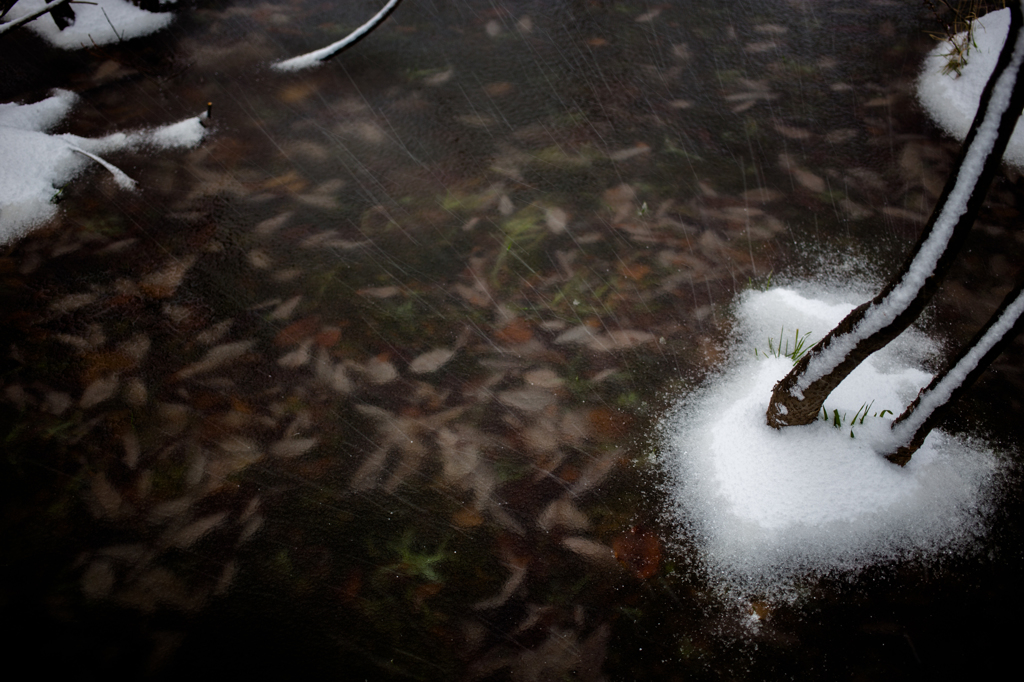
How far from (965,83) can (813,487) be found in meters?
2.04

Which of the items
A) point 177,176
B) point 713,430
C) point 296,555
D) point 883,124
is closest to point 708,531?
point 713,430

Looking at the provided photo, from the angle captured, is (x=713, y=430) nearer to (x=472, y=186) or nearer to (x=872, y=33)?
(x=472, y=186)

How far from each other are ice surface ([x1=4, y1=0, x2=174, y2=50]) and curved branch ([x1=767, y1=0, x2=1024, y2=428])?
10.5ft

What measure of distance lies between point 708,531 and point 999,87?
1.07m

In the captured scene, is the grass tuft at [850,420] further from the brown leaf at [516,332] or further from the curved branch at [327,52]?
the curved branch at [327,52]

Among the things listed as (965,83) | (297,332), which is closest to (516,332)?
(297,332)

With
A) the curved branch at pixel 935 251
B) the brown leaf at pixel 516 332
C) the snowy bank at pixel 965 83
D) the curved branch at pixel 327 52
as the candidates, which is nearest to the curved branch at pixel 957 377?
the curved branch at pixel 935 251

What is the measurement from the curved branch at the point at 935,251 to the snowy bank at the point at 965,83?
5.36 ft

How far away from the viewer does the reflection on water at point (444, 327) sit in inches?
56.6

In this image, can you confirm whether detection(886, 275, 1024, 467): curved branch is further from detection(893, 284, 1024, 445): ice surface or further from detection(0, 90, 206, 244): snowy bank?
detection(0, 90, 206, 244): snowy bank

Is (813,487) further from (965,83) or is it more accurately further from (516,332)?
(965,83)

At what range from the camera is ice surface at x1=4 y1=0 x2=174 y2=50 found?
2883 mm

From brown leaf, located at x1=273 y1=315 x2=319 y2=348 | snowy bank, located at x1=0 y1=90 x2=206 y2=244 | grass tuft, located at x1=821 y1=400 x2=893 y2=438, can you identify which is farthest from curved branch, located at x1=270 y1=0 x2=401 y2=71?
grass tuft, located at x1=821 y1=400 x2=893 y2=438

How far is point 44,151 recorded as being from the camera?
234 centimetres
